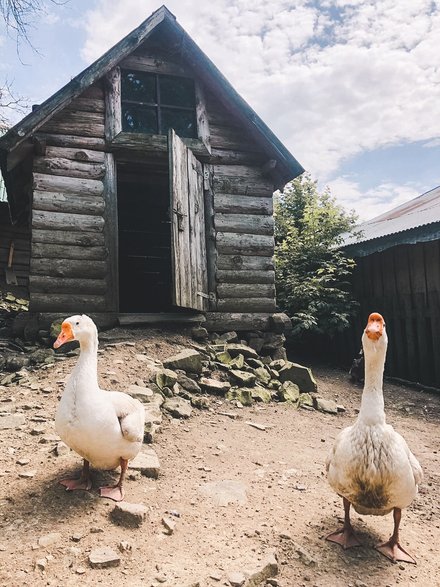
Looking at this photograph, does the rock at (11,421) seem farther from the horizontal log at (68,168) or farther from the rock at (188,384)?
the horizontal log at (68,168)

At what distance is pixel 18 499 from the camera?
2908 mm

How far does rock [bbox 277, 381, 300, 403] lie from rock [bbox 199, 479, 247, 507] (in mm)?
3102

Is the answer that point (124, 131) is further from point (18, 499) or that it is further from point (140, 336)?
point (18, 499)

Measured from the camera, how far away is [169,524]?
2781mm

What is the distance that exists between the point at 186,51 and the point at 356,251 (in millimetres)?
5593

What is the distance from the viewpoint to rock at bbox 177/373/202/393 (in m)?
5.95

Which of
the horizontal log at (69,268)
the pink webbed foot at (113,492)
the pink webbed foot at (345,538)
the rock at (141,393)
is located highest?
the horizontal log at (69,268)

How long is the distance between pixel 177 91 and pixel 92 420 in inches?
286

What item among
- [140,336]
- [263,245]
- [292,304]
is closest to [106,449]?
[140,336]

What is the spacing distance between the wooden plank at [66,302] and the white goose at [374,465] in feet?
17.5

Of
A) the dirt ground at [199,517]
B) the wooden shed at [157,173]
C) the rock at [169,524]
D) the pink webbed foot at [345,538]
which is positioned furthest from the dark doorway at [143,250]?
the pink webbed foot at [345,538]

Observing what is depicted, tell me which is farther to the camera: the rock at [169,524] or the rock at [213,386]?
the rock at [213,386]

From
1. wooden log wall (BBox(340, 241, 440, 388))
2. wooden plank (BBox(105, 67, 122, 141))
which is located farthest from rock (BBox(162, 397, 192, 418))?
wooden log wall (BBox(340, 241, 440, 388))

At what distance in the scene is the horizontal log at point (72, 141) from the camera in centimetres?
731
